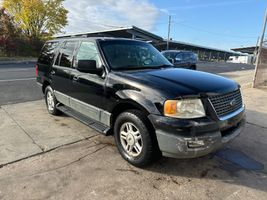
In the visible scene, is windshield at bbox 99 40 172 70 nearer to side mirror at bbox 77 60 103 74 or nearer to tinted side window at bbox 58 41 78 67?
side mirror at bbox 77 60 103 74

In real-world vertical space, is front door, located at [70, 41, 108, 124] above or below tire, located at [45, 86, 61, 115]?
above

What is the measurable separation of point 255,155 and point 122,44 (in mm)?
3015

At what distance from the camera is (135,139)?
3.34 metres

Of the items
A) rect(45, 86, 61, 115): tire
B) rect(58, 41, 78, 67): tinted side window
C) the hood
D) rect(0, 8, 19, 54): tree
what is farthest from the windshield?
rect(0, 8, 19, 54): tree

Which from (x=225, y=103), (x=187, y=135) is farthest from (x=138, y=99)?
(x=225, y=103)

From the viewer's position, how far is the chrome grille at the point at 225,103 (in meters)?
3.06

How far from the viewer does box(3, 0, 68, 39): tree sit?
30019 millimetres

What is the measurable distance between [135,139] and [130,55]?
64.1 inches

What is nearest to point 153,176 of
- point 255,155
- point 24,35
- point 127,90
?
point 127,90

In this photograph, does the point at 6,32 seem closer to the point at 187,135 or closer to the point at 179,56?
the point at 179,56

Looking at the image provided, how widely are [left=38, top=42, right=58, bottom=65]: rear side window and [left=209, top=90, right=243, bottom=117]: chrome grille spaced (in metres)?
3.85

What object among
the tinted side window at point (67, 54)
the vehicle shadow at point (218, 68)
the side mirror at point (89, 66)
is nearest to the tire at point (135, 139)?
the side mirror at point (89, 66)

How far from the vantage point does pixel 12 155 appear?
367 cm

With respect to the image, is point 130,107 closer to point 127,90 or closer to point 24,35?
Result: point 127,90
